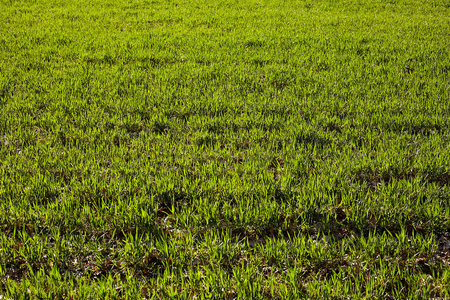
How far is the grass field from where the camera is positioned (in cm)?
235

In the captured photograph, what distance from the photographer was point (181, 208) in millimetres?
3000

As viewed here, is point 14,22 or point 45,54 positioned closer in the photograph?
point 45,54

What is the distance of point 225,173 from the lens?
137 inches

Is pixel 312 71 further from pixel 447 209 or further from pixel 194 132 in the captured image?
pixel 447 209

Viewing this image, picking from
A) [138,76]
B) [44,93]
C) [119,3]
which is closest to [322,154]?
[138,76]

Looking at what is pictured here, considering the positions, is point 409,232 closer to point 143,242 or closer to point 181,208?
point 181,208

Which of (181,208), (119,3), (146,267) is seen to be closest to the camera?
(146,267)

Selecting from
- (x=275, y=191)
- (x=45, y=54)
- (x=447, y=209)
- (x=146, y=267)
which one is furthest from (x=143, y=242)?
(x=45, y=54)

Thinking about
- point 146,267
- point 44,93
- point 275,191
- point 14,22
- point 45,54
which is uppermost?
point 14,22

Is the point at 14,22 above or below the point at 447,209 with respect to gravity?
above

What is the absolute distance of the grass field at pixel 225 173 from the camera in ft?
7.70

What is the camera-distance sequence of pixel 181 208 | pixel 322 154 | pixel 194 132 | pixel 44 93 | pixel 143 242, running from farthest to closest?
pixel 44 93
pixel 194 132
pixel 322 154
pixel 181 208
pixel 143 242

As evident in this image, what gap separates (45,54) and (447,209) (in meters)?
7.84

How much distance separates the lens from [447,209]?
9.01ft
